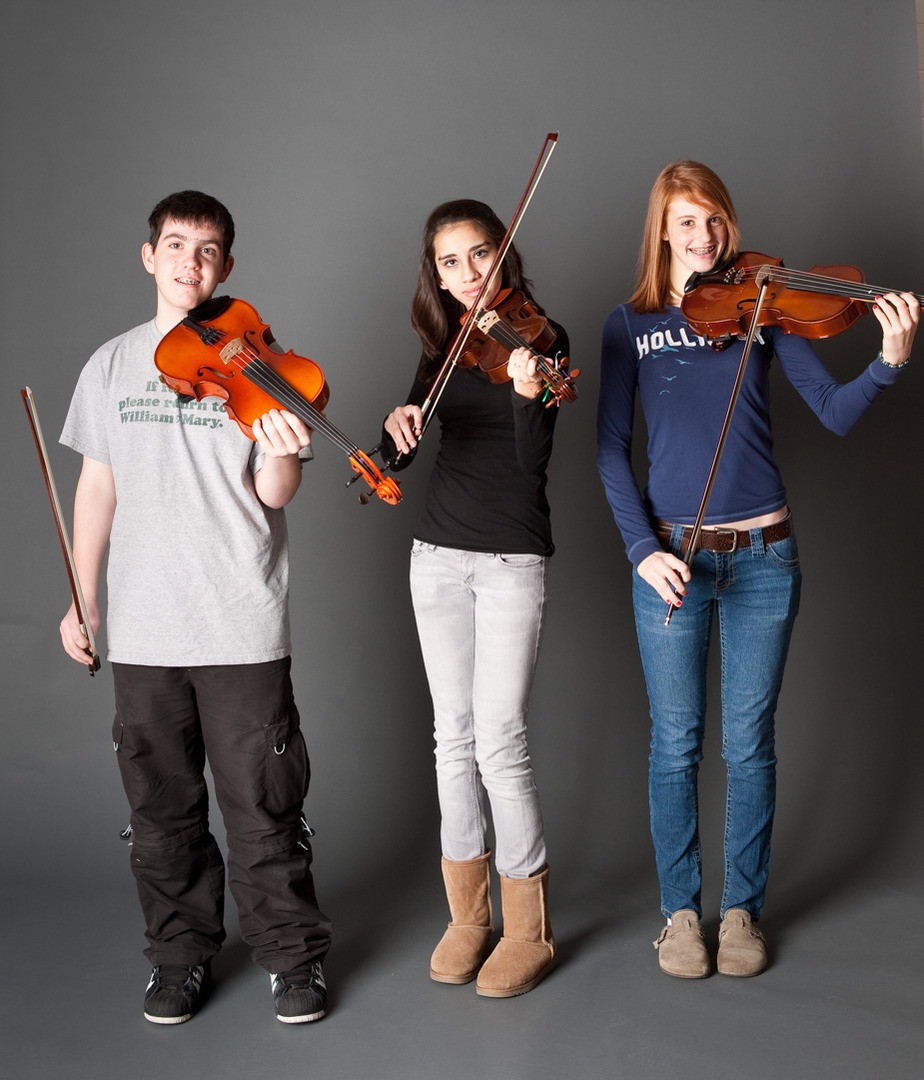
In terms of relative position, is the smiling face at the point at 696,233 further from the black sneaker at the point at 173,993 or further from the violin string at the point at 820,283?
the black sneaker at the point at 173,993

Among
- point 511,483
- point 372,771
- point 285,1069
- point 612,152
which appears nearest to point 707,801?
point 372,771

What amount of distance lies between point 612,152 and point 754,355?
925 mm

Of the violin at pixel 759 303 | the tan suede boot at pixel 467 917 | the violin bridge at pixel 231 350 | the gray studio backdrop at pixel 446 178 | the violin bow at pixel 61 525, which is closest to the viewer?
the violin bow at pixel 61 525

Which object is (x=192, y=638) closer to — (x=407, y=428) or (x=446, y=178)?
(x=407, y=428)

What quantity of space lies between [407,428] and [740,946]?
1169 millimetres

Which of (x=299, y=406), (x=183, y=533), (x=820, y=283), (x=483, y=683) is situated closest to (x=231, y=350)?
(x=299, y=406)

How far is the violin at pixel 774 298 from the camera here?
2.01 meters

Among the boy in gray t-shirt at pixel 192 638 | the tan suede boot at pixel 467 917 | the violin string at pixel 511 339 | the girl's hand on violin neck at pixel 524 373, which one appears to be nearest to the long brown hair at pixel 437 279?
the violin string at pixel 511 339

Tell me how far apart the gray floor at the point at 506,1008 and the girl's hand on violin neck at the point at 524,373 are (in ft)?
3.67

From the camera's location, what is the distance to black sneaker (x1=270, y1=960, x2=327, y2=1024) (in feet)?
6.82

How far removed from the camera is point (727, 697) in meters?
2.23

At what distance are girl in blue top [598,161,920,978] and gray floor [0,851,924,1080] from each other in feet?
0.49

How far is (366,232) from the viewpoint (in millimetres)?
2861

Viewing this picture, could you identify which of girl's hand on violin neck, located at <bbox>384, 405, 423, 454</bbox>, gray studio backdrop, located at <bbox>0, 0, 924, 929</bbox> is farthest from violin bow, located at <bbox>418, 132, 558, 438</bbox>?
gray studio backdrop, located at <bbox>0, 0, 924, 929</bbox>
